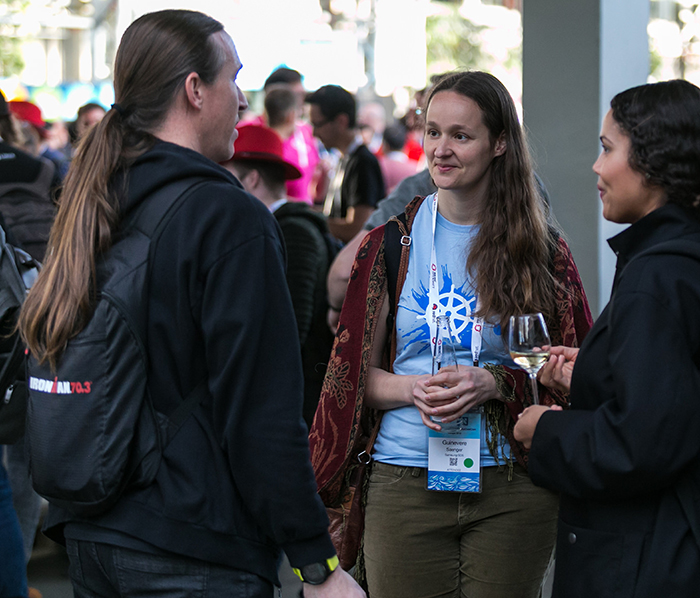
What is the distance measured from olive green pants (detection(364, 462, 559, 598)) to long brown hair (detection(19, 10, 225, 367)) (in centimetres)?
117

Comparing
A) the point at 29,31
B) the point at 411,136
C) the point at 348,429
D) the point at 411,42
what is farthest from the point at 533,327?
the point at 29,31

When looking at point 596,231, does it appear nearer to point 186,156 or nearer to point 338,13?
point 186,156

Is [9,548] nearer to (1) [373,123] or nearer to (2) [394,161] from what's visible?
(2) [394,161]

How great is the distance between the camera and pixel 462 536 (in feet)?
8.36

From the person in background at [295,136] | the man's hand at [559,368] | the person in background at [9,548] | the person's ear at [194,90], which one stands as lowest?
the person in background at [9,548]

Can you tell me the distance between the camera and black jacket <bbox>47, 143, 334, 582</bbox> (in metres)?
1.68

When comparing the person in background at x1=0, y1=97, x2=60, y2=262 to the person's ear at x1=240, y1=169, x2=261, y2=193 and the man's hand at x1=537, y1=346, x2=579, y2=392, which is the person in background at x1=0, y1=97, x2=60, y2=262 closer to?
the person's ear at x1=240, y1=169, x2=261, y2=193

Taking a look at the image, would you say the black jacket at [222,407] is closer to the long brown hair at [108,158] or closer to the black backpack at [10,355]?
the long brown hair at [108,158]

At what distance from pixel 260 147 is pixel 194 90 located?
7.93 feet

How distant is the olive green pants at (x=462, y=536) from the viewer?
2.48m

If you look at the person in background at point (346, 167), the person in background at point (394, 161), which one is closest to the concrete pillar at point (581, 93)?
the person in background at point (346, 167)

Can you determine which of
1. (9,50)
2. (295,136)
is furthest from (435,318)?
(9,50)

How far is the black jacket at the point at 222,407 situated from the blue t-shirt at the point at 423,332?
82 centimetres

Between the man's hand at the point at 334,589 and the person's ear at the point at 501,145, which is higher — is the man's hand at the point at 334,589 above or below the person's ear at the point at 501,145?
below
